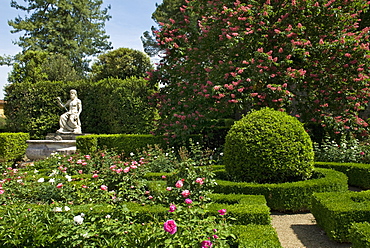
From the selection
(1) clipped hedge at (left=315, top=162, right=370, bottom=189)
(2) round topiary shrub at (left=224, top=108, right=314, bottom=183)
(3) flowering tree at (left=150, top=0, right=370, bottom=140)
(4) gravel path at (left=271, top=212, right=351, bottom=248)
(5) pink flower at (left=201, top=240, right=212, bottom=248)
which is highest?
(3) flowering tree at (left=150, top=0, right=370, bottom=140)

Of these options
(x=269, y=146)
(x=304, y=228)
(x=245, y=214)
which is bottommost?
(x=304, y=228)

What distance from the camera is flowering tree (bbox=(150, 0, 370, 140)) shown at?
7.47 meters

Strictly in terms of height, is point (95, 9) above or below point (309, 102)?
above

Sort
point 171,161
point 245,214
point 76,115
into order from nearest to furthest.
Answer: point 245,214
point 171,161
point 76,115

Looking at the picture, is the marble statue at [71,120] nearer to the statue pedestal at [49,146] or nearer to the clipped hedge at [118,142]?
the statue pedestal at [49,146]

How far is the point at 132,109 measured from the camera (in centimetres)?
1291

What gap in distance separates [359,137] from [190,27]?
19.7ft

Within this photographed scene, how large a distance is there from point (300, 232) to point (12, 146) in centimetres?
1075

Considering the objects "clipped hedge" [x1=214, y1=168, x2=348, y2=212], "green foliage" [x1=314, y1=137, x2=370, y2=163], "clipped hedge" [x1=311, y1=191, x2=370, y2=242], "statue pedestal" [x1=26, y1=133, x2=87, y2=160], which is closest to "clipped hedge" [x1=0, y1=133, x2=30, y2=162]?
"statue pedestal" [x1=26, y1=133, x2=87, y2=160]

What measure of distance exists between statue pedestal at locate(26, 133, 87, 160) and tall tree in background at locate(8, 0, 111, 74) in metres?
15.7

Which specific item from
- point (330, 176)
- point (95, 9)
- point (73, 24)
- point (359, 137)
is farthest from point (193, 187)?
point (95, 9)

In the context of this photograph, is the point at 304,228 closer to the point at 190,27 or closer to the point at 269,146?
the point at 269,146

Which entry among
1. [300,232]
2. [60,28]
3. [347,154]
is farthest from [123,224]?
[60,28]

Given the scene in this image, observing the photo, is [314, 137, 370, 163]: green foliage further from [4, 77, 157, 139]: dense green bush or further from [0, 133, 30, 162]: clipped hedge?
[0, 133, 30, 162]: clipped hedge
